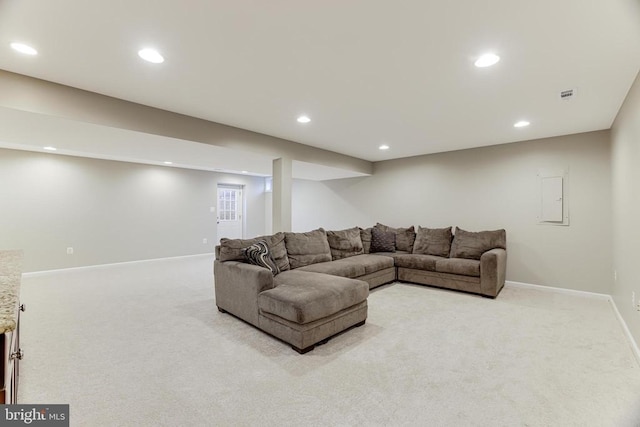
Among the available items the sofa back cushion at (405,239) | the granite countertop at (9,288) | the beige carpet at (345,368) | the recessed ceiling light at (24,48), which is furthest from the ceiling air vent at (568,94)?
the recessed ceiling light at (24,48)

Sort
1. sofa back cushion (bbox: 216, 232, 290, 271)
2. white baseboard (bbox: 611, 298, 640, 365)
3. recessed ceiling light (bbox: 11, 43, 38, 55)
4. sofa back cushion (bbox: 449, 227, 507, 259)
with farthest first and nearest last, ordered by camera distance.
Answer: sofa back cushion (bbox: 449, 227, 507, 259) → sofa back cushion (bbox: 216, 232, 290, 271) → white baseboard (bbox: 611, 298, 640, 365) → recessed ceiling light (bbox: 11, 43, 38, 55)

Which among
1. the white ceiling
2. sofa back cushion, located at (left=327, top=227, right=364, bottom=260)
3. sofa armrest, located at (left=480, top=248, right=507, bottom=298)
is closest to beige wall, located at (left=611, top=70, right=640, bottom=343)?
the white ceiling

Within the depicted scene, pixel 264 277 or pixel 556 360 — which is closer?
pixel 556 360

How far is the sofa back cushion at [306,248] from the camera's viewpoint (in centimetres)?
389

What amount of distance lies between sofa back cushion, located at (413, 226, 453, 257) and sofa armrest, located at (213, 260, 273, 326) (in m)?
3.20

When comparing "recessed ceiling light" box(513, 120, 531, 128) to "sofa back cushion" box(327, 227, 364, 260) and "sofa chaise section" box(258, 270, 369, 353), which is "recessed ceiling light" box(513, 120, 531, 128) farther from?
"sofa chaise section" box(258, 270, 369, 353)

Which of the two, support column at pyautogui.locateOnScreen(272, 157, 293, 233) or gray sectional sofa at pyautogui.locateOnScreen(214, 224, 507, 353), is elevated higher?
support column at pyautogui.locateOnScreen(272, 157, 293, 233)

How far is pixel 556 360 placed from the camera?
2336mm

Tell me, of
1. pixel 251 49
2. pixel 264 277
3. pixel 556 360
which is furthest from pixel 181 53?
pixel 556 360

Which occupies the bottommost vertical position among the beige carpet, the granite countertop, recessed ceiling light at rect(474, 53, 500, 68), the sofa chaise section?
the beige carpet

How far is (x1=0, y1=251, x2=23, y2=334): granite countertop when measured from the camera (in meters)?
0.85

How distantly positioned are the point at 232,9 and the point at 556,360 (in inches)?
136

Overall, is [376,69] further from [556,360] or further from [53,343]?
[53,343]

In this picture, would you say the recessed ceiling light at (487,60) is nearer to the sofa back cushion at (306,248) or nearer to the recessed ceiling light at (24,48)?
the sofa back cushion at (306,248)
